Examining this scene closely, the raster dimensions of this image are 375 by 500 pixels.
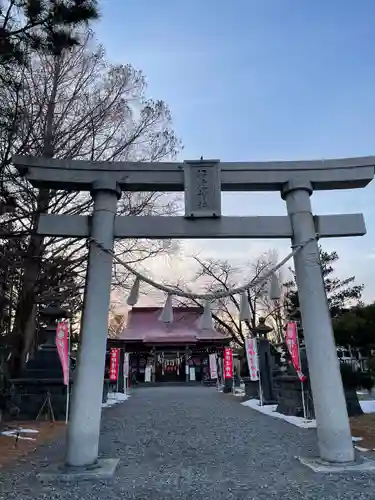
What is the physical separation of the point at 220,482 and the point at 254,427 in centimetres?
503

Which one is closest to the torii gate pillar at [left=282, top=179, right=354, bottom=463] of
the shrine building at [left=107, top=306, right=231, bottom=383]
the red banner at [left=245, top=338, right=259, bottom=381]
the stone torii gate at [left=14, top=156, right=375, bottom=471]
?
the stone torii gate at [left=14, top=156, right=375, bottom=471]

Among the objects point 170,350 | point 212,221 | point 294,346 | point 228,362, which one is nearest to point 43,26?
point 212,221

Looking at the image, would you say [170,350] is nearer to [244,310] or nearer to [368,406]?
[368,406]

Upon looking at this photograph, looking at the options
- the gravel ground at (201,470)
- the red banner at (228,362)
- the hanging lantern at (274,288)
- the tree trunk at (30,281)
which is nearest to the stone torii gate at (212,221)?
the gravel ground at (201,470)

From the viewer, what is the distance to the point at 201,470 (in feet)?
16.6

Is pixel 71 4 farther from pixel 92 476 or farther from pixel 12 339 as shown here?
pixel 12 339

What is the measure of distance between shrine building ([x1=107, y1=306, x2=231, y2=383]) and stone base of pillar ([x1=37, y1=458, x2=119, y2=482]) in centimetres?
2530

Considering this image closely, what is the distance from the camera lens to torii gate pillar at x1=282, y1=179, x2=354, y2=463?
4980mm

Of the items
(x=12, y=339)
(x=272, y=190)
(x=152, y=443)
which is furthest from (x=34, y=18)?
(x=12, y=339)

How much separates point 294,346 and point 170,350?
21728mm

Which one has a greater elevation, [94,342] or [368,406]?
[94,342]

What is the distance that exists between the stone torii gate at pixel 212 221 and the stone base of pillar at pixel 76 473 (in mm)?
593

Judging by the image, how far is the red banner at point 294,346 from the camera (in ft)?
32.7

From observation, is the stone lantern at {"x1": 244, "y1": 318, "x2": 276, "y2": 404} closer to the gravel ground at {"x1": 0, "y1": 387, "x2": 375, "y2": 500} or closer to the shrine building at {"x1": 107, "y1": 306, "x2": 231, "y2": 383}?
the gravel ground at {"x1": 0, "y1": 387, "x2": 375, "y2": 500}
